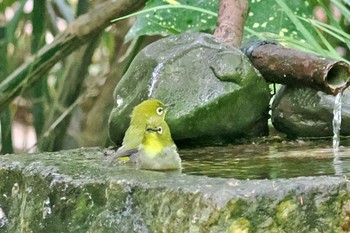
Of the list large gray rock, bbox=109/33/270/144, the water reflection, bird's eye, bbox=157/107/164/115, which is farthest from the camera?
large gray rock, bbox=109/33/270/144

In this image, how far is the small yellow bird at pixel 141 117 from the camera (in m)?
1.66

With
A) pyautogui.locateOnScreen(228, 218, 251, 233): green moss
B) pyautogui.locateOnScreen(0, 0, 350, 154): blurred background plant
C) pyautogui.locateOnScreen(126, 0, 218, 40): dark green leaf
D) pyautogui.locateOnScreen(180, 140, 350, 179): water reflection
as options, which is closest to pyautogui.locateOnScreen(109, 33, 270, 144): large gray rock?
pyautogui.locateOnScreen(180, 140, 350, 179): water reflection

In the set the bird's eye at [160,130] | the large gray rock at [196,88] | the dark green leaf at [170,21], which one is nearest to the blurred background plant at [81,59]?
the dark green leaf at [170,21]

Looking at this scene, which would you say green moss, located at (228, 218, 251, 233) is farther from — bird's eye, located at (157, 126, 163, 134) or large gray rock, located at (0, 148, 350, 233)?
bird's eye, located at (157, 126, 163, 134)

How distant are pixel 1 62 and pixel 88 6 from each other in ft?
1.39

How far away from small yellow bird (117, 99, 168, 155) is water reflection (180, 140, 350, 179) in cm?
11

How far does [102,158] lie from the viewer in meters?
1.75

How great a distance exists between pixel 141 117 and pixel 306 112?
1.59 ft

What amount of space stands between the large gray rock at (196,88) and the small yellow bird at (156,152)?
23 cm

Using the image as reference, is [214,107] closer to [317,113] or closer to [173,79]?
[173,79]

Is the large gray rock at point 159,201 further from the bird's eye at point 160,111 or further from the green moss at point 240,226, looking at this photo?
the bird's eye at point 160,111

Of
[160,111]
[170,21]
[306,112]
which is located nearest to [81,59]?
[170,21]

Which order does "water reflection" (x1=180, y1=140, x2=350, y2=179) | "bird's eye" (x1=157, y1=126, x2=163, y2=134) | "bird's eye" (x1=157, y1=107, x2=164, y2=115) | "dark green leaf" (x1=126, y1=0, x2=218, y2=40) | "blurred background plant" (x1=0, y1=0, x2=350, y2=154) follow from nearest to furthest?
"water reflection" (x1=180, y1=140, x2=350, y2=179)
"bird's eye" (x1=157, y1=126, x2=163, y2=134)
"bird's eye" (x1=157, y1=107, x2=164, y2=115)
"dark green leaf" (x1=126, y1=0, x2=218, y2=40)
"blurred background plant" (x1=0, y1=0, x2=350, y2=154)

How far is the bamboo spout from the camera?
190cm
